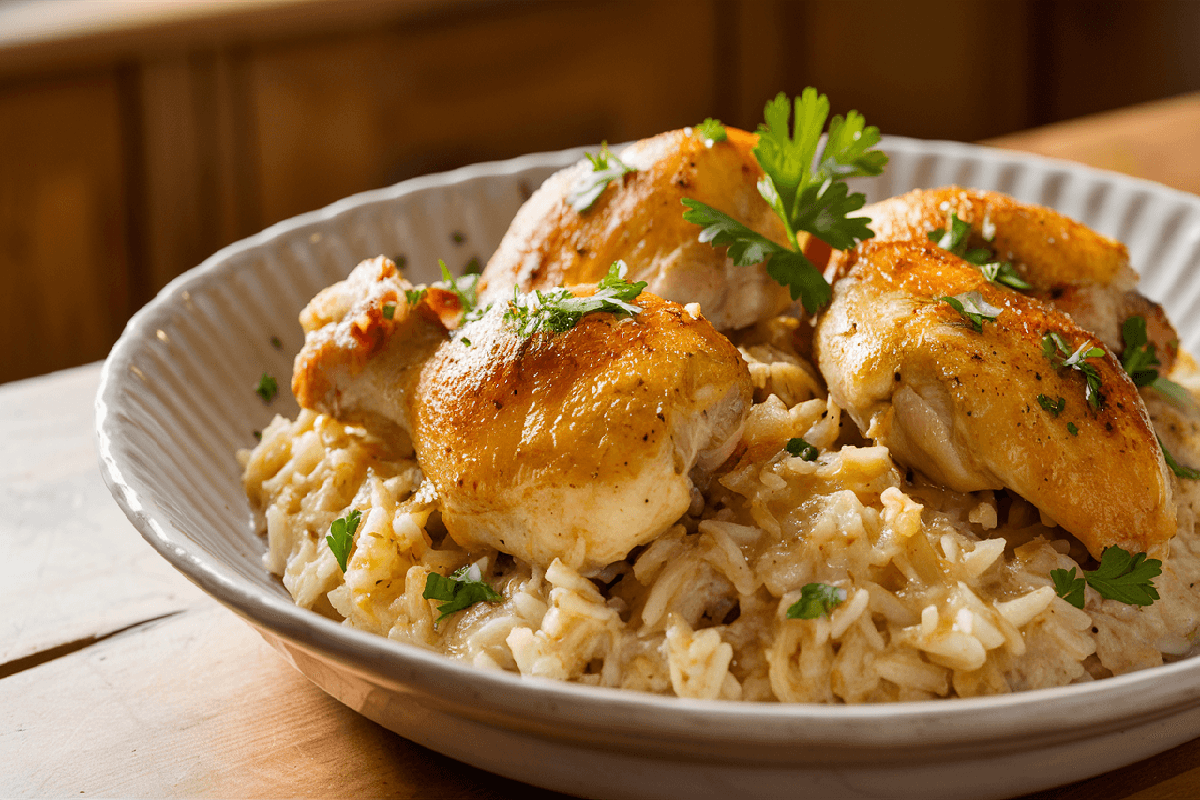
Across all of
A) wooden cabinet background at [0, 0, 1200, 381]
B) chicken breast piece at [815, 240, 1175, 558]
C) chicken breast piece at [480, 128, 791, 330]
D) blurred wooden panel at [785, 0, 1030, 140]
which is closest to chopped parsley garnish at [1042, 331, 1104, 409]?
chicken breast piece at [815, 240, 1175, 558]

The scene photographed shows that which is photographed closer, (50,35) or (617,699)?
(617,699)

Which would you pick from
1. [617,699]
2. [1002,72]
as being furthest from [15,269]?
[1002,72]

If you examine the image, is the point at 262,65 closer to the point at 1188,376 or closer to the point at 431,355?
the point at 431,355

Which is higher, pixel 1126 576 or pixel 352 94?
pixel 1126 576

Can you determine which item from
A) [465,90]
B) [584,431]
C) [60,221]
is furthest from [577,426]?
[465,90]

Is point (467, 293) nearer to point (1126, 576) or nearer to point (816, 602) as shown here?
point (816, 602)

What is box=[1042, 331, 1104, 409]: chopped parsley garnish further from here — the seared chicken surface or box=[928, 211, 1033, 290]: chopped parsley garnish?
the seared chicken surface

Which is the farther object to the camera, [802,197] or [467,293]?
[467,293]
